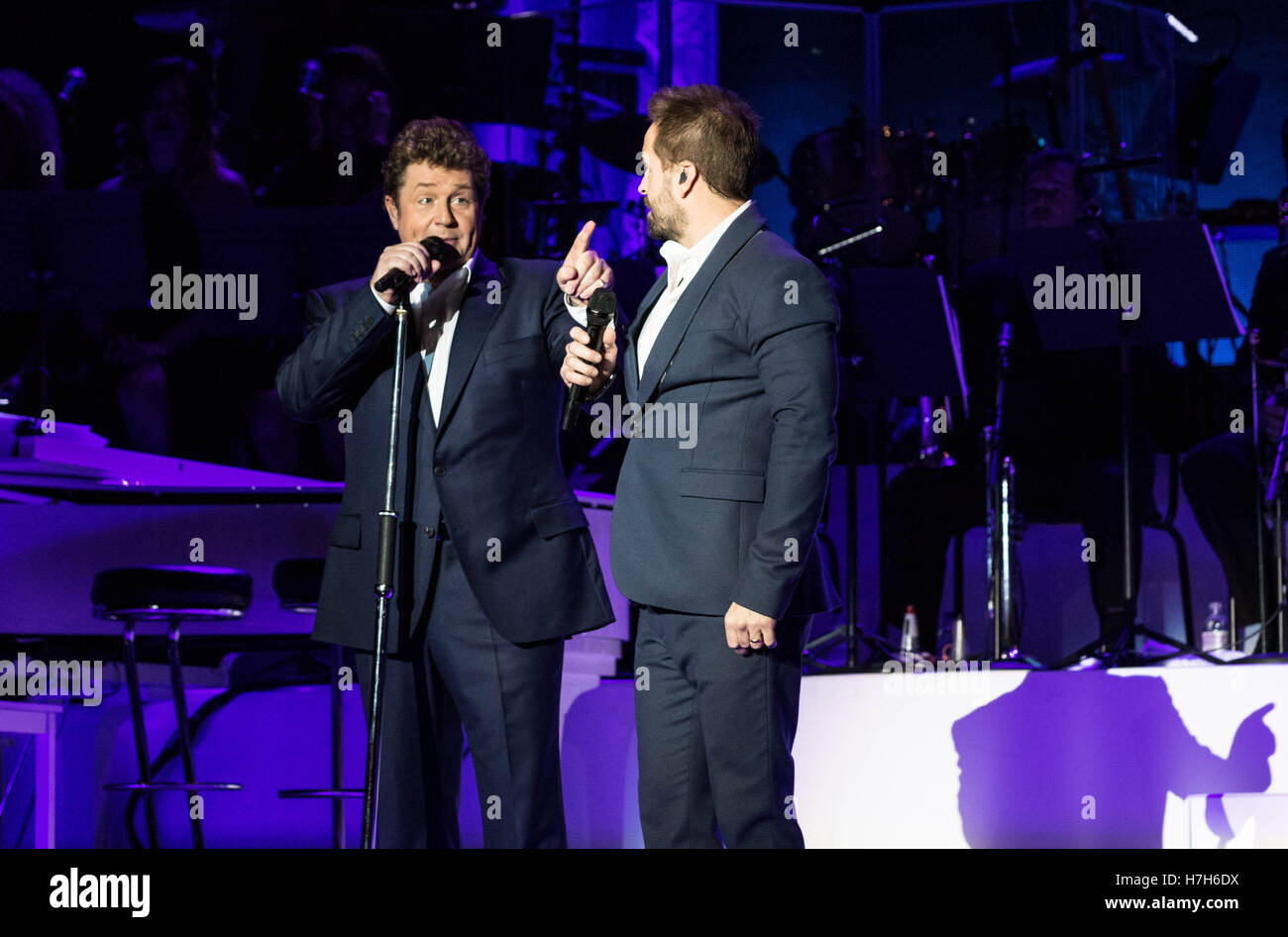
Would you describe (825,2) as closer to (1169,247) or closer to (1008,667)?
(1169,247)

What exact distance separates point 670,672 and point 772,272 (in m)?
0.67

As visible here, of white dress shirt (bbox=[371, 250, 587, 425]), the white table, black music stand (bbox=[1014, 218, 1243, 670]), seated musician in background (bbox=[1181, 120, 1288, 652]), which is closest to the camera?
white dress shirt (bbox=[371, 250, 587, 425])

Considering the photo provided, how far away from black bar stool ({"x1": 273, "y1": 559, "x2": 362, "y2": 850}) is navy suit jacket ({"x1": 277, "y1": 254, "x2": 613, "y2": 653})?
1386mm

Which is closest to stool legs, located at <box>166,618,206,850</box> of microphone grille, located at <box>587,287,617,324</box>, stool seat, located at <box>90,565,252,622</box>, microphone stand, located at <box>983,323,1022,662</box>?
stool seat, located at <box>90,565,252,622</box>

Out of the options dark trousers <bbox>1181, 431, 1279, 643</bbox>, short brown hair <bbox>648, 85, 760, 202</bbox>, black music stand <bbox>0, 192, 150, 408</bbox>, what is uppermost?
black music stand <bbox>0, 192, 150, 408</bbox>

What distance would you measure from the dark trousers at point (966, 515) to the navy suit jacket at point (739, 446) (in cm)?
320

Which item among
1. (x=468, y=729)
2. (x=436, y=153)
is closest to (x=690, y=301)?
(x=436, y=153)

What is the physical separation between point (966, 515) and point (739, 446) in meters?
3.61

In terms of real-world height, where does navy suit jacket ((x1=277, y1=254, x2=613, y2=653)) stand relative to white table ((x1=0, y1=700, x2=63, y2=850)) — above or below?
above

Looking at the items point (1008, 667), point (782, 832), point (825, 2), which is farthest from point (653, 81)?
point (782, 832)

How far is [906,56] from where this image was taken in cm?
808

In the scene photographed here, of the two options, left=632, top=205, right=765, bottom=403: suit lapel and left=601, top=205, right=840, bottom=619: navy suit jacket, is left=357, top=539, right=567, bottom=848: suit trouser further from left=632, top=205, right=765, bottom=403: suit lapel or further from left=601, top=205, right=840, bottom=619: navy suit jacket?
left=632, top=205, right=765, bottom=403: suit lapel

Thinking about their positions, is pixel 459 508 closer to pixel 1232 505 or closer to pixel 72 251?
pixel 72 251

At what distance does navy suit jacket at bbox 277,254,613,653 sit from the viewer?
2.66 metres
